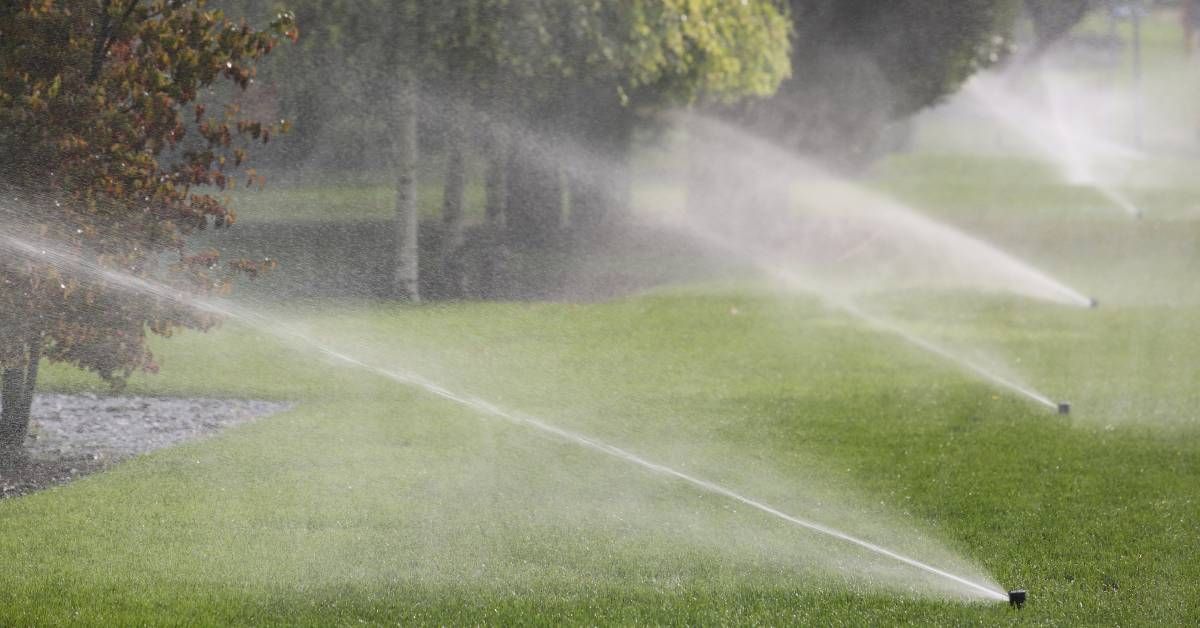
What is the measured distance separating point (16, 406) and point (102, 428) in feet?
2.96

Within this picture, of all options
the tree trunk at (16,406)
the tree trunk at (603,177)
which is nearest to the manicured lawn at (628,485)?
the tree trunk at (16,406)

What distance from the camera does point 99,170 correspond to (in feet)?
29.3

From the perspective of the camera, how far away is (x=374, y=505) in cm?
830

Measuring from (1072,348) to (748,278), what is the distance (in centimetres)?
723

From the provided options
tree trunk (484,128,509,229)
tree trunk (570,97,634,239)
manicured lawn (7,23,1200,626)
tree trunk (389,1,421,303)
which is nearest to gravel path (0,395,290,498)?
manicured lawn (7,23,1200,626)

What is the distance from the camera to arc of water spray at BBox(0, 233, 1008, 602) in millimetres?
7395

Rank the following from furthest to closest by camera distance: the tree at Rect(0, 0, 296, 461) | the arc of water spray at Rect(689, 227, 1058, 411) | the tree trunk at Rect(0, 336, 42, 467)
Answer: the arc of water spray at Rect(689, 227, 1058, 411) < the tree trunk at Rect(0, 336, 42, 467) < the tree at Rect(0, 0, 296, 461)

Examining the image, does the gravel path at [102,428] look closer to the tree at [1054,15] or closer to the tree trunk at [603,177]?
the tree trunk at [603,177]

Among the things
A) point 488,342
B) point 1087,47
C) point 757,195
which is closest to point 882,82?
point 757,195

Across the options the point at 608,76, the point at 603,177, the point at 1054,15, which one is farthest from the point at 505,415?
the point at 1054,15

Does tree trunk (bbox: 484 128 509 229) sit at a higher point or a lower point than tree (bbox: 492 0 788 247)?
lower

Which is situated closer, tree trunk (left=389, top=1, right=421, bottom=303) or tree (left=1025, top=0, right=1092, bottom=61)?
tree trunk (left=389, top=1, right=421, bottom=303)

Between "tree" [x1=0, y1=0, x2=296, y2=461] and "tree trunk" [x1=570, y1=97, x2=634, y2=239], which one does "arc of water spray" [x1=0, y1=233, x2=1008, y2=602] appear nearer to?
"tree" [x1=0, y1=0, x2=296, y2=461]

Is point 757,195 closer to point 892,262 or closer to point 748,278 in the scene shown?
point 892,262
